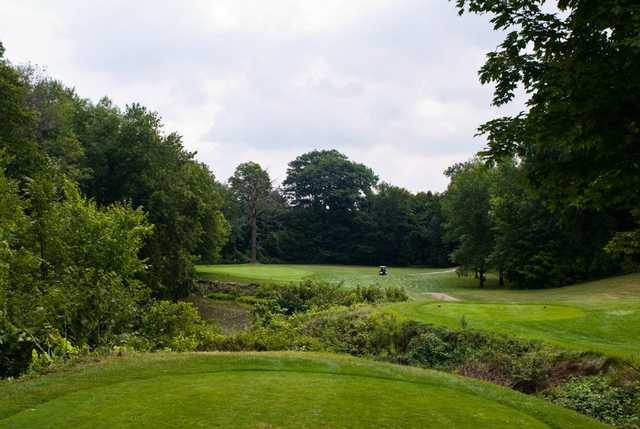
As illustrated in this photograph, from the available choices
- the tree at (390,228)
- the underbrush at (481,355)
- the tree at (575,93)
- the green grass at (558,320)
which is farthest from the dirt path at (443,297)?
the tree at (390,228)

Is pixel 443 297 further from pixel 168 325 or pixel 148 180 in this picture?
pixel 148 180

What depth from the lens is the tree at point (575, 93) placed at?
6.19 m

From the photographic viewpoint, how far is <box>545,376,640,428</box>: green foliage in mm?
9562

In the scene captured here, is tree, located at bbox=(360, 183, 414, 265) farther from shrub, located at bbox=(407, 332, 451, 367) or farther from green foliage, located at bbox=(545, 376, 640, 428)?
green foliage, located at bbox=(545, 376, 640, 428)

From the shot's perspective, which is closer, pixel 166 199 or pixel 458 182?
pixel 166 199

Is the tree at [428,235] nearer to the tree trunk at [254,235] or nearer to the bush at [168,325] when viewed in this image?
the tree trunk at [254,235]

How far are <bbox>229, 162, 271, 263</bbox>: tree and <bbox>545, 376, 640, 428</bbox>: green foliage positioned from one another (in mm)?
68535

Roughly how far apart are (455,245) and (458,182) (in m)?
27.2

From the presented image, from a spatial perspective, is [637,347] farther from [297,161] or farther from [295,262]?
[297,161]

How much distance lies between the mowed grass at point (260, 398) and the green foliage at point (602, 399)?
250 centimetres

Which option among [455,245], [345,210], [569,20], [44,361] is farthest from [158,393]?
[345,210]

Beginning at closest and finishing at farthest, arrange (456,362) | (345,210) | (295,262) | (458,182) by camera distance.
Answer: (456,362), (458,182), (295,262), (345,210)

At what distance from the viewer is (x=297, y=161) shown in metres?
104

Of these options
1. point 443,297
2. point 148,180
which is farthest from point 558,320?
point 148,180
